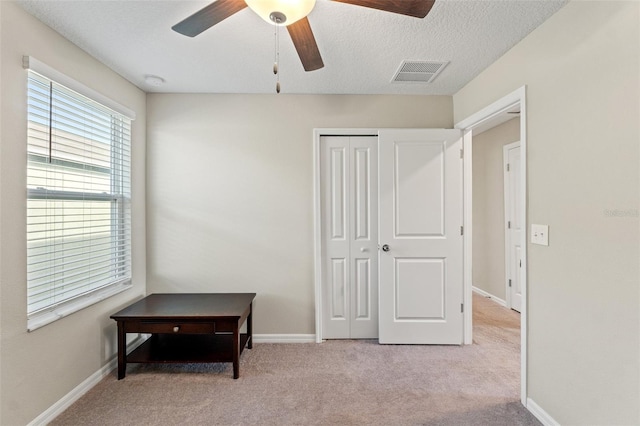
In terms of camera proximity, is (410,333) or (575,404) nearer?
(575,404)

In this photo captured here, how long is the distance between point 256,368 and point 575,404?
2.07 metres

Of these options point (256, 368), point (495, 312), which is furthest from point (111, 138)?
point (495, 312)

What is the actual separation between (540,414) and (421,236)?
145 cm

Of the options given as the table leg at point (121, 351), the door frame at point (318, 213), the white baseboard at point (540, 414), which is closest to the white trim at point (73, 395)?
the table leg at point (121, 351)

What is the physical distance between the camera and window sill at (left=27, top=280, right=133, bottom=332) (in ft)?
5.67

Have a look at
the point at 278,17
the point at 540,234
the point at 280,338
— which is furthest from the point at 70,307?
the point at 540,234

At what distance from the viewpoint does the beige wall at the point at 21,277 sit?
5.15 ft

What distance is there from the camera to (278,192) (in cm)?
287

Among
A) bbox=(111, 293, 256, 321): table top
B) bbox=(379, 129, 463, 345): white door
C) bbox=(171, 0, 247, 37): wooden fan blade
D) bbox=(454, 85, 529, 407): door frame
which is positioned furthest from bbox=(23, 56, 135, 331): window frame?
bbox=(454, 85, 529, 407): door frame

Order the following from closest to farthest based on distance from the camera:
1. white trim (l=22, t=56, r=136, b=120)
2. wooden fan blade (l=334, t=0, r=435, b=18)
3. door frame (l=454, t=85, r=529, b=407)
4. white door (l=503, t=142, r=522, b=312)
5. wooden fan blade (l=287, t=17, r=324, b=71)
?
wooden fan blade (l=334, t=0, r=435, b=18), wooden fan blade (l=287, t=17, r=324, b=71), white trim (l=22, t=56, r=136, b=120), door frame (l=454, t=85, r=529, b=407), white door (l=503, t=142, r=522, b=312)

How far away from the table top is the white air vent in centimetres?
230

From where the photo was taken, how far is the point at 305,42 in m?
1.55

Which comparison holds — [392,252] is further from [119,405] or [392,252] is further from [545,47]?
[119,405]

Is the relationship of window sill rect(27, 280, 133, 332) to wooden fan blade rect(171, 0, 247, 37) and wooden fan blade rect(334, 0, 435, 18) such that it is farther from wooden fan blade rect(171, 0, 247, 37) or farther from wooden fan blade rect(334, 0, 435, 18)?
wooden fan blade rect(334, 0, 435, 18)
